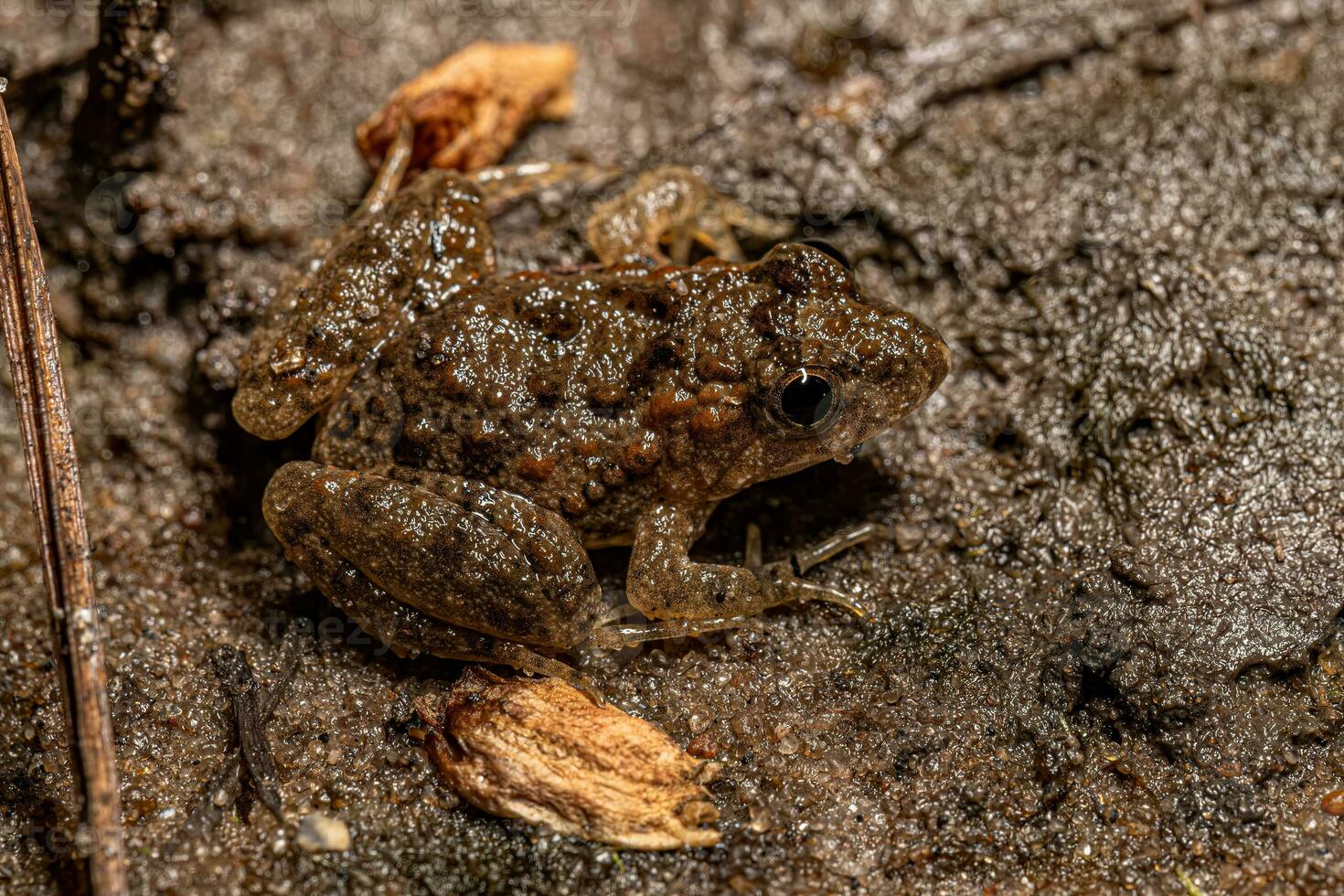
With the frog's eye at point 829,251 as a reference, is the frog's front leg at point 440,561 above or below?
below

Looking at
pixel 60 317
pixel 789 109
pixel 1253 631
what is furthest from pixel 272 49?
pixel 1253 631

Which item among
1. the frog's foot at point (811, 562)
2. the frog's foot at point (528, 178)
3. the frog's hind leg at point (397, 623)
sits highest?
the frog's foot at point (528, 178)

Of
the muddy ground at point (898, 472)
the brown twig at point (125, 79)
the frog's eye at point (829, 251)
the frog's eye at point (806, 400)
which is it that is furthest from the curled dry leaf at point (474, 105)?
the frog's eye at point (806, 400)

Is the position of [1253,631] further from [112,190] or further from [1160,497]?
[112,190]

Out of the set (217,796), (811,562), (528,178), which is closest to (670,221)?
(528,178)

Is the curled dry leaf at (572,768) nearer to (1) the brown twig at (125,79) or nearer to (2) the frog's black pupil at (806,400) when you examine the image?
(2) the frog's black pupil at (806,400)

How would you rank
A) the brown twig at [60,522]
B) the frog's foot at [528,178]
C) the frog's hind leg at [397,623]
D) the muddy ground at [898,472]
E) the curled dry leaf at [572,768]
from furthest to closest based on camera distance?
1. the frog's foot at [528,178]
2. the frog's hind leg at [397,623]
3. the muddy ground at [898,472]
4. the curled dry leaf at [572,768]
5. the brown twig at [60,522]
